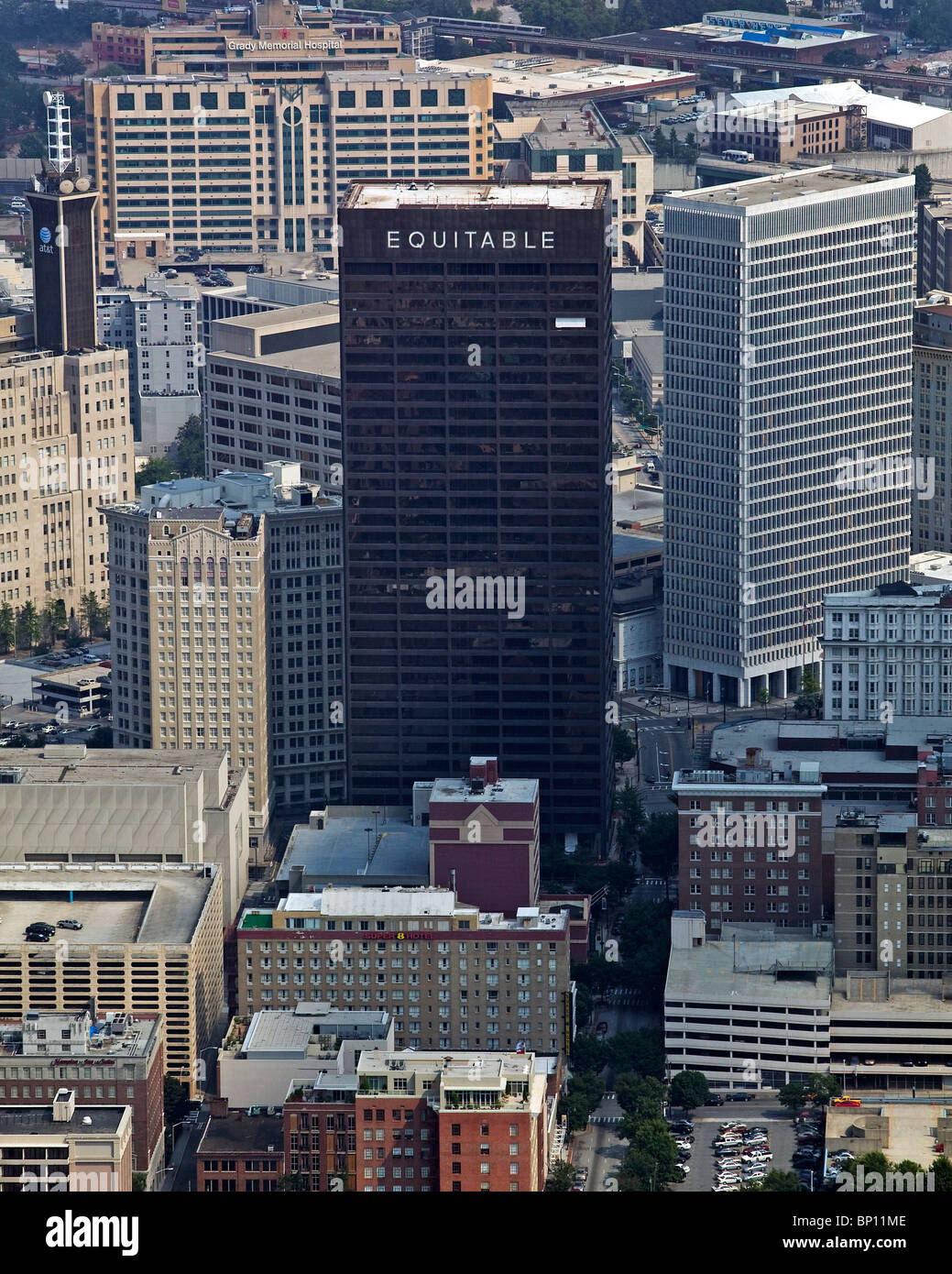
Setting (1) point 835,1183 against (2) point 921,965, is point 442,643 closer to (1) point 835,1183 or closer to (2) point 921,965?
(2) point 921,965

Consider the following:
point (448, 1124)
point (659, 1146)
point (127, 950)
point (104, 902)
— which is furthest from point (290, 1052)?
point (104, 902)

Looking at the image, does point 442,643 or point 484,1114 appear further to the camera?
point 442,643

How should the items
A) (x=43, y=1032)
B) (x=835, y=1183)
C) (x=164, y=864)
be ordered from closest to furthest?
(x=835, y=1183) → (x=43, y=1032) → (x=164, y=864)

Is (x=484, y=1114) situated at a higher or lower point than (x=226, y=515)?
lower

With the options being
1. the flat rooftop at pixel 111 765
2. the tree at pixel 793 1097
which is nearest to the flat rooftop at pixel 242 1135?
the tree at pixel 793 1097

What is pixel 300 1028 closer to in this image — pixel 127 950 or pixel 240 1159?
pixel 127 950

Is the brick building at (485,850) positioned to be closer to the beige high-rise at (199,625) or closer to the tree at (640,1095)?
the tree at (640,1095)

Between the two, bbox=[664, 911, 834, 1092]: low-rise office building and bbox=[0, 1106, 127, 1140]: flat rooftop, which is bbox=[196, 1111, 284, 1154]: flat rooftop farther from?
bbox=[664, 911, 834, 1092]: low-rise office building
